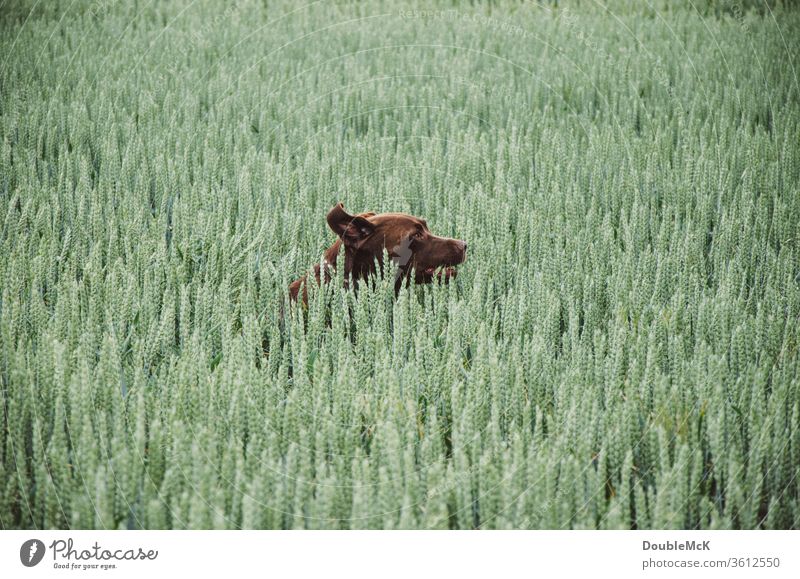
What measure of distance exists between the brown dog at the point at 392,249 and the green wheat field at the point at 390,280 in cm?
9

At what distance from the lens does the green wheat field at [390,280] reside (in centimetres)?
197

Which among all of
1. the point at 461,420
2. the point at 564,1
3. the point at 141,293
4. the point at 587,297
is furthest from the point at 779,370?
the point at 564,1

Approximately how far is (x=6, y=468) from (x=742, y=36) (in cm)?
484

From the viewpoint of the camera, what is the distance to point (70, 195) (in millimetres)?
3537

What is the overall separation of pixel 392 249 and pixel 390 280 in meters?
0.12

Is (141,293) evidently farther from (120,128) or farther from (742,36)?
(742,36)

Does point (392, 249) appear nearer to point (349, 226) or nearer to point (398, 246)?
point (398, 246)
